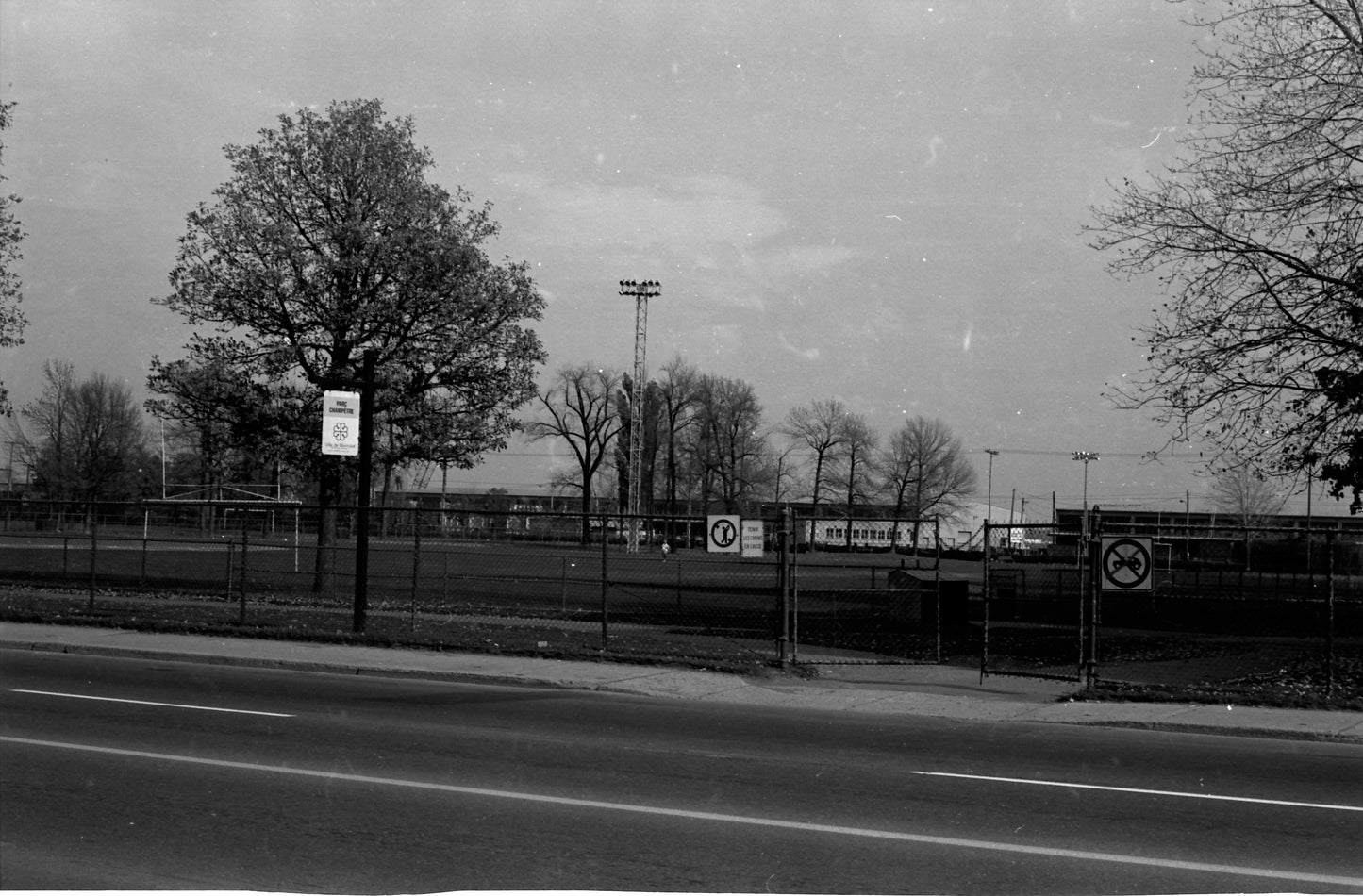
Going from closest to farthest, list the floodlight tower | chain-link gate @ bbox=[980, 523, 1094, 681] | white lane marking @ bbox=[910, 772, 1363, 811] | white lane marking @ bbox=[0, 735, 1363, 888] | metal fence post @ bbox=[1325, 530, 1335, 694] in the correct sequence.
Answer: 1. white lane marking @ bbox=[0, 735, 1363, 888]
2. white lane marking @ bbox=[910, 772, 1363, 811]
3. metal fence post @ bbox=[1325, 530, 1335, 694]
4. chain-link gate @ bbox=[980, 523, 1094, 681]
5. the floodlight tower

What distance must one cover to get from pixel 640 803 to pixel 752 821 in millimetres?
874

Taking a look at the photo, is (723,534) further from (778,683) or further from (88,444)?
(88,444)

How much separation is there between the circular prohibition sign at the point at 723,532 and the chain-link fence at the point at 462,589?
0.73 meters

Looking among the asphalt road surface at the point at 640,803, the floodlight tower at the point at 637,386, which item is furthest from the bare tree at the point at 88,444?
the asphalt road surface at the point at 640,803

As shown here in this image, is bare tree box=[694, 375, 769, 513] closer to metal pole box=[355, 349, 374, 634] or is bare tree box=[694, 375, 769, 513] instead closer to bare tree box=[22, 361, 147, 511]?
bare tree box=[22, 361, 147, 511]

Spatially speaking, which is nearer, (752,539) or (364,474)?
(752,539)

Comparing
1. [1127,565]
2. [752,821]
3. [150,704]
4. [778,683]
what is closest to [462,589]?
[778,683]

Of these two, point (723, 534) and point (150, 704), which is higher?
point (723, 534)

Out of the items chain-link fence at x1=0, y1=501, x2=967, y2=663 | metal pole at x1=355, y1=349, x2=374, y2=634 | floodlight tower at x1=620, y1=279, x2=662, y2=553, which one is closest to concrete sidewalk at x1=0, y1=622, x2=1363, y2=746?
metal pole at x1=355, y1=349, x2=374, y2=634

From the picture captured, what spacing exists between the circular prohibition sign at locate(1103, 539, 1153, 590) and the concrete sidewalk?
4.98ft

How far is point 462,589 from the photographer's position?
34.3m

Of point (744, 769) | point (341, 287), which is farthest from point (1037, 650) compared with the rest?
point (341, 287)

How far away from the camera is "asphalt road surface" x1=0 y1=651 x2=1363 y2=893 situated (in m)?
6.66

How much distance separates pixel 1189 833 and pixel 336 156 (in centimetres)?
2521
